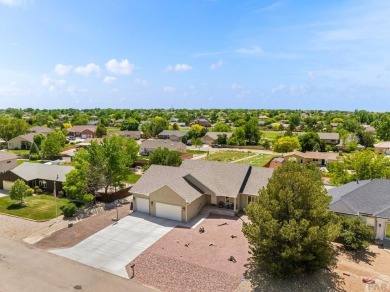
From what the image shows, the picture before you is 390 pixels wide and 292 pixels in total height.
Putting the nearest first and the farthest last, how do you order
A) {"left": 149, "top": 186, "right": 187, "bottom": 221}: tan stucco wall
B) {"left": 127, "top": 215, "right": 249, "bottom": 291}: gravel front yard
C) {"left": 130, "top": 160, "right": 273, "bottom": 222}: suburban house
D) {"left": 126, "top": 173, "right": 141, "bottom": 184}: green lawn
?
{"left": 127, "top": 215, "right": 249, "bottom": 291}: gravel front yard, {"left": 149, "top": 186, "right": 187, "bottom": 221}: tan stucco wall, {"left": 130, "top": 160, "right": 273, "bottom": 222}: suburban house, {"left": 126, "top": 173, "right": 141, "bottom": 184}: green lawn

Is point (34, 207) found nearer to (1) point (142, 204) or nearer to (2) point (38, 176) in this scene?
(2) point (38, 176)

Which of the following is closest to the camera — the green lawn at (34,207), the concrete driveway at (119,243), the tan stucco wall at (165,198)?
the concrete driveway at (119,243)

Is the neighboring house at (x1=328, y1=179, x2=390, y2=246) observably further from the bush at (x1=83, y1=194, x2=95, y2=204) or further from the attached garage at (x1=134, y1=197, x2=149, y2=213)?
the bush at (x1=83, y1=194, x2=95, y2=204)

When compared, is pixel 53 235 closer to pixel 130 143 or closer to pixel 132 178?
pixel 132 178

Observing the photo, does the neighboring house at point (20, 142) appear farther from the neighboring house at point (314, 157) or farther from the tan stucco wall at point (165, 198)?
the neighboring house at point (314, 157)

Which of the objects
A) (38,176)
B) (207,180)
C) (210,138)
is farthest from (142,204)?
(210,138)

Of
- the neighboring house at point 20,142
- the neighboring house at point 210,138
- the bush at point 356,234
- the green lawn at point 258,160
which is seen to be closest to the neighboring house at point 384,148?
the green lawn at point 258,160

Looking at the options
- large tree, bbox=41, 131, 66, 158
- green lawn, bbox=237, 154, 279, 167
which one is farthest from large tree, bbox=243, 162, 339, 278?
large tree, bbox=41, 131, 66, 158

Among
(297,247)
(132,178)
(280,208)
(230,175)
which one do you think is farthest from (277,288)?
(132,178)
